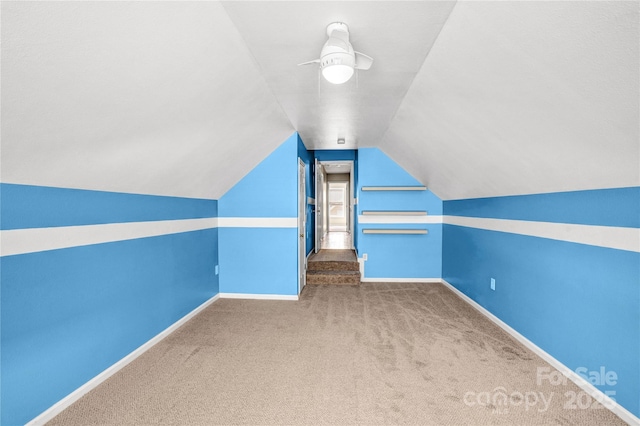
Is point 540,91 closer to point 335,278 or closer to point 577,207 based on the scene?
point 577,207

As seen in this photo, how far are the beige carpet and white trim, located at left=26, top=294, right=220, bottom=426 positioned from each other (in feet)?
0.19

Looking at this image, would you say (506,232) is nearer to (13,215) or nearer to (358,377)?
(358,377)

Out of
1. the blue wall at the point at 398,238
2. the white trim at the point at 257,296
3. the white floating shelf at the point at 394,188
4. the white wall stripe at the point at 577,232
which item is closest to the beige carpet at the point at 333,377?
the white trim at the point at 257,296

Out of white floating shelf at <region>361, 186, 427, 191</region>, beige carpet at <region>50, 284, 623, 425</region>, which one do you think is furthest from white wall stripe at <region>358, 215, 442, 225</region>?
beige carpet at <region>50, 284, 623, 425</region>

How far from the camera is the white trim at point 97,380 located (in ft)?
6.10

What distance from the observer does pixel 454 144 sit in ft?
9.83

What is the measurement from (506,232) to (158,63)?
3.50 m

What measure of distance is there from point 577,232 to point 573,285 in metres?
0.42

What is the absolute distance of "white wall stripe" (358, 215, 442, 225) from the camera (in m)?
5.09

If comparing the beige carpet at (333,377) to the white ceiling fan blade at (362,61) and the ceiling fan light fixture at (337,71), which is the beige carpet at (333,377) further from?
the white ceiling fan blade at (362,61)

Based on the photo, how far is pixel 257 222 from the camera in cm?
428

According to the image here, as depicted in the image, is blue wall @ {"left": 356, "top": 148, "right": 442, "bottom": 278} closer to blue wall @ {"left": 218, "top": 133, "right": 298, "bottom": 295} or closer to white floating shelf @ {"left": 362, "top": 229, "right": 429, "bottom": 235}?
white floating shelf @ {"left": 362, "top": 229, "right": 429, "bottom": 235}

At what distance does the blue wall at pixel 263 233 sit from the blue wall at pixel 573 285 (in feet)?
8.48

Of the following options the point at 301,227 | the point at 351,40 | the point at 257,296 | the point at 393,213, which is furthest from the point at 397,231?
the point at 351,40
